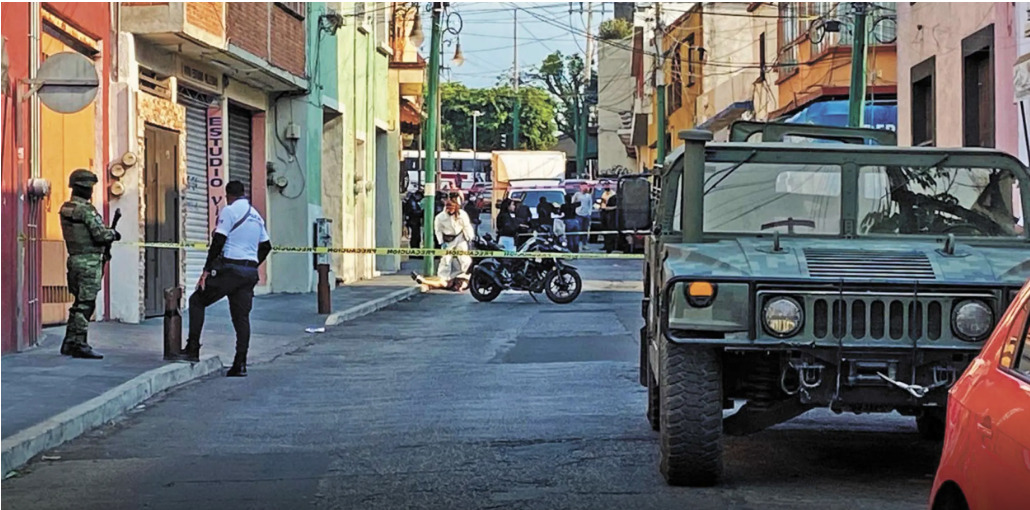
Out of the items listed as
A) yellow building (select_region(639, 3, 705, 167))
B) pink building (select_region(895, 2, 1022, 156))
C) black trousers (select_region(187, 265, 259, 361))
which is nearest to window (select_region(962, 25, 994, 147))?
pink building (select_region(895, 2, 1022, 156))

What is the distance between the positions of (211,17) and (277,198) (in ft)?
21.8

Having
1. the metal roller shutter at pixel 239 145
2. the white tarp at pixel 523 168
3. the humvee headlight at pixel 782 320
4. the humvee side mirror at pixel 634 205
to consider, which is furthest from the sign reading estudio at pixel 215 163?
the white tarp at pixel 523 168

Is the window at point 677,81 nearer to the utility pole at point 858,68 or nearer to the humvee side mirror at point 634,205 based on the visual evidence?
the utility pole at point 858,68

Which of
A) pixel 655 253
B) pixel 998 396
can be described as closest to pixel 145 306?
pixel 655 253

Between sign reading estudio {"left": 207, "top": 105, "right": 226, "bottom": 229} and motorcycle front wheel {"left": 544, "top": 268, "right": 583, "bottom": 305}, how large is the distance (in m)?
5.23

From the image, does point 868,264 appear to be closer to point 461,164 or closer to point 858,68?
point 858,68

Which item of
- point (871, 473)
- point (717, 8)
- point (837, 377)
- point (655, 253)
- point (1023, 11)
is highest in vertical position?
point (717, 8)

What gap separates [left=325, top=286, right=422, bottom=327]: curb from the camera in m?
18.9

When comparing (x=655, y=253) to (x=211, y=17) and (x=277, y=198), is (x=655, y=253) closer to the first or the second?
(x=211, y=17)

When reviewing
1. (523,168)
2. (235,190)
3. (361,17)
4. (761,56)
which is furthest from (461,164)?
(235,190)

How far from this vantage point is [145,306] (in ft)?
57.6

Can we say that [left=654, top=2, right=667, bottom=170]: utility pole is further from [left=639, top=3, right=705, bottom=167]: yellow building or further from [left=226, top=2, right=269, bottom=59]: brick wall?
[left=226, top=2, right=269, bottom=59]: brick wall

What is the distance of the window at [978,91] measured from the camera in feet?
62.4

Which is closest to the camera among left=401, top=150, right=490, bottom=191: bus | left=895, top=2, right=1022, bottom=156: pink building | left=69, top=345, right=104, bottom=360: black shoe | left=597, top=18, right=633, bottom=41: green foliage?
left=69, top=345, right=104, bottom=360: black shoe
